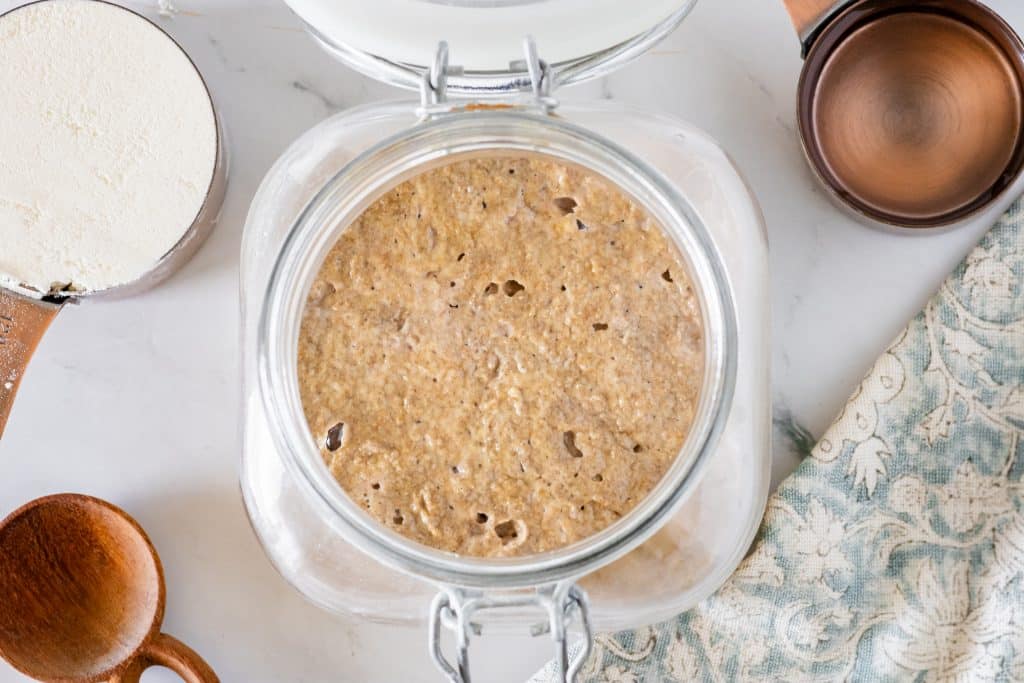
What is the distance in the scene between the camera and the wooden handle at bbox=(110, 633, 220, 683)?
0.90m

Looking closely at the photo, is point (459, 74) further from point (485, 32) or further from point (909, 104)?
point (909, 104)

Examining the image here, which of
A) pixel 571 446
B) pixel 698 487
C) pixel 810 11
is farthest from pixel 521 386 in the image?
pixel 810 11

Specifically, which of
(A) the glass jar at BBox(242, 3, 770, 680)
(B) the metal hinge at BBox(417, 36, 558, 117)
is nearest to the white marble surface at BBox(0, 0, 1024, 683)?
(A) the glass jar at BBox(242, 3, 770, 680)

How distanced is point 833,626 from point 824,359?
0.77ft

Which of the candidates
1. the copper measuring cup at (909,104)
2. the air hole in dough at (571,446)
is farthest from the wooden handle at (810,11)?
the air hole in dough at (571,446)

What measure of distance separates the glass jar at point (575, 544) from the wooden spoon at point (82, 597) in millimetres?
173

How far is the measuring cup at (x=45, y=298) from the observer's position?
2.93ft

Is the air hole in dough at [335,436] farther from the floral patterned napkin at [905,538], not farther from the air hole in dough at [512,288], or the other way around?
the floral patterned napkin at [905,538]

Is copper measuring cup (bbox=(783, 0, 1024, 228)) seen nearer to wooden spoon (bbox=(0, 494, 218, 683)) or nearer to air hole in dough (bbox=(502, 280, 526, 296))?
air hole in dough (bbox=(502, 280, 526, 296))

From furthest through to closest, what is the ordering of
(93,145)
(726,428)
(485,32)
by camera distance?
(93,145)
(726,428)
(485,32)

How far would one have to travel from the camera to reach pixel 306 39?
0.96m

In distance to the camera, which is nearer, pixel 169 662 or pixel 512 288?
pixel 512 288

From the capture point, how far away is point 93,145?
902mm

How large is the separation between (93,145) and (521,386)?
46cm
